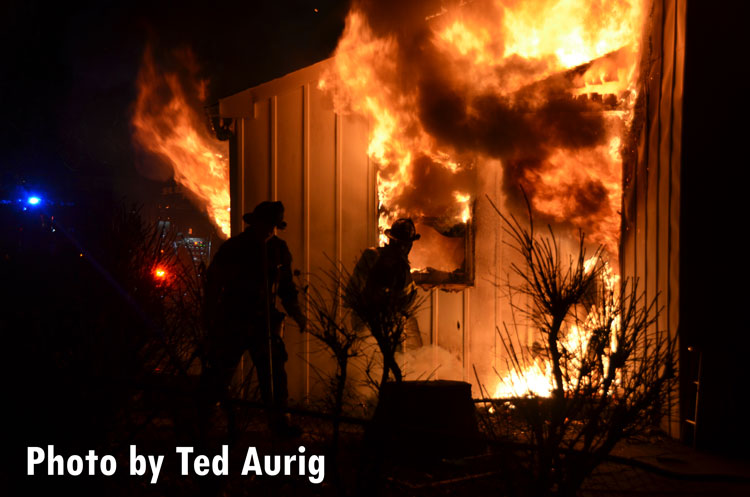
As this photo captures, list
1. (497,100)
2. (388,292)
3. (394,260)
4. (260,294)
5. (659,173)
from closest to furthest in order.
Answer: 1. (388,292)
2. (260,294)
3. (659,173)
4. (394,260)
5. (497,100)

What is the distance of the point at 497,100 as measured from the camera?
7391mm

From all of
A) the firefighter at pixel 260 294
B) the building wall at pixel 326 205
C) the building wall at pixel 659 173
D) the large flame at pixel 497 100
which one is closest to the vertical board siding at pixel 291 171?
the building wall at pixel 326 205

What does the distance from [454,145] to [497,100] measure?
0.80m

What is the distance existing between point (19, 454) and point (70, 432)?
48 cm

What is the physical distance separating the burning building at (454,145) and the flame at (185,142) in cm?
175

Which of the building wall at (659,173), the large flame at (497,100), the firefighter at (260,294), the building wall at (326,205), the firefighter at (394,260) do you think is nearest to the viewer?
the firefighter at (260,294)

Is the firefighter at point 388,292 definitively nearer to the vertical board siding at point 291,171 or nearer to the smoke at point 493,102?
the smoke at point 493,102

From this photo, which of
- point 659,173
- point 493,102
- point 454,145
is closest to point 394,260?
point 454,145

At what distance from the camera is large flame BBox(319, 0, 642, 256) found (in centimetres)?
721

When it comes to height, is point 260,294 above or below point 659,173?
below

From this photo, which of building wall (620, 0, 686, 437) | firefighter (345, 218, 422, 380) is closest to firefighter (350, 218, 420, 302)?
firefighter (345, 218, 422, 380)

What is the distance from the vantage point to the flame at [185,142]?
9.07m

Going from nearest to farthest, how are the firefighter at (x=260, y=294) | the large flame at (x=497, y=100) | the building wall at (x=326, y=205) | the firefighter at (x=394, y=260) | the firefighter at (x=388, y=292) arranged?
the firefighter at (x=388, y=292), the firefighter at (x=260, y=294), the firefighter at (x=394, y=260), the large flame at (x=497, y=100), the building wall at (x=326, y=205)

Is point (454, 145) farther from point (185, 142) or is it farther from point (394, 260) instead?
point (185, 142)
